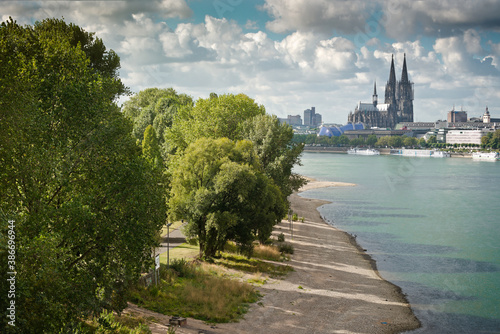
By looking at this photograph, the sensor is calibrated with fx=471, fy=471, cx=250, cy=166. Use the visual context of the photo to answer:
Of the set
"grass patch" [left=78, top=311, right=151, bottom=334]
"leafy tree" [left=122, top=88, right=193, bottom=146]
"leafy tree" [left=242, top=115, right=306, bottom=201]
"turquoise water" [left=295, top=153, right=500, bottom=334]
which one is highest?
"leafy tree" [left=122, top=88, right=193, bottom=146]

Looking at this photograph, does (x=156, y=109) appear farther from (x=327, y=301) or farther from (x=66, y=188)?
(x=66, y=188)

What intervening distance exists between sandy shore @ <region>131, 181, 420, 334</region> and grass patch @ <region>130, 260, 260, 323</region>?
860 millimetres

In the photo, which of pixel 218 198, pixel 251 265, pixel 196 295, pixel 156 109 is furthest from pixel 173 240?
pixel 156 109

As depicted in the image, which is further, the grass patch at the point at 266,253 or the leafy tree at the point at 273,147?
the leafy tree at the point at 273,147

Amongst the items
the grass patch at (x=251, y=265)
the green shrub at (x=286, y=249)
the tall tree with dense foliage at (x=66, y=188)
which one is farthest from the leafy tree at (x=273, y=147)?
the tall tree with dense foliage at (x=66, y=188)

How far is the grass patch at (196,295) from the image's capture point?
23.2m

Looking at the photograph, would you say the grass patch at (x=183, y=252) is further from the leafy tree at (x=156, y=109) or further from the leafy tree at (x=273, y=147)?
the leafy tree at (x=156, y=109)

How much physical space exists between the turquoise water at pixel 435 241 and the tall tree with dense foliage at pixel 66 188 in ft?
55.1

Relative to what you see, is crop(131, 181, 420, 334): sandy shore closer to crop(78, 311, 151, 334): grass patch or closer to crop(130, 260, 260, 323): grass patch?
crop(130, 260, 260, 323): grass patch

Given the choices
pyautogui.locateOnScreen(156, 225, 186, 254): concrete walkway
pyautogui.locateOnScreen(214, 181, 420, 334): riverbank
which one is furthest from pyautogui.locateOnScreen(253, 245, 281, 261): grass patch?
pyautogui.locateOnScreen(156, 225, 186, 254): concrete walkway

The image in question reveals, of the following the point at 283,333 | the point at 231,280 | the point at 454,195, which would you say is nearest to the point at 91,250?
the point at 283,333

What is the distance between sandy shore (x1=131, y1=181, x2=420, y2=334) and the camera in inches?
920

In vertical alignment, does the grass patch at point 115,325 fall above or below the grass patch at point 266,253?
above

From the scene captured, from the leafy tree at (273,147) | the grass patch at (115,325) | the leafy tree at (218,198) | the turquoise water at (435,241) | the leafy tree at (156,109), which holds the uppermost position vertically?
the leafy tree at (156,109)
